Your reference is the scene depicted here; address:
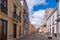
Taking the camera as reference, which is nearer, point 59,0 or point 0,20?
point 0,20

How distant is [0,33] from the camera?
16156 mm

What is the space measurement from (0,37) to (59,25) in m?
13.7

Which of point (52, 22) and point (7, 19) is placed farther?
point (52, 22)

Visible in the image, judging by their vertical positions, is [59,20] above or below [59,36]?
above

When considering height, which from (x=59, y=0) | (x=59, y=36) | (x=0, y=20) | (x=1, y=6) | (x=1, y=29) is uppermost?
(x=59, y=0)

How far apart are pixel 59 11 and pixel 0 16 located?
13691 millimetres

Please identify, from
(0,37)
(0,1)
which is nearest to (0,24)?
(0,37)

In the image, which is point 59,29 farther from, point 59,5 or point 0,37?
point 0,37

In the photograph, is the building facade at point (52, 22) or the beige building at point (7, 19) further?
the building facade at point (52, 22)

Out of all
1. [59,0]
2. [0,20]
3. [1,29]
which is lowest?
[1,29]

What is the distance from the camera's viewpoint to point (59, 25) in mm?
26578

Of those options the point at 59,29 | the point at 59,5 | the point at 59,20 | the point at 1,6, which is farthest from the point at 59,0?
the point at 1,6

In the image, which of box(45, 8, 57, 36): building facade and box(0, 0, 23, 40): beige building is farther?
box(45, 8, 57, 36): building facade

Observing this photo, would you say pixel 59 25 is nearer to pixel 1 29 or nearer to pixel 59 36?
pixel 59 36
